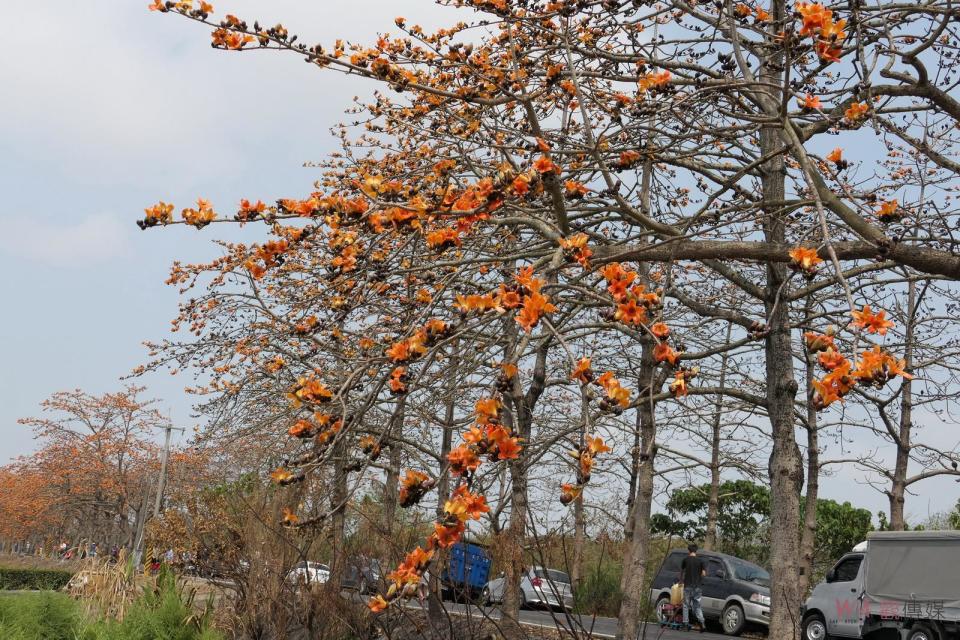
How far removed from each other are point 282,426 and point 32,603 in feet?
14.2

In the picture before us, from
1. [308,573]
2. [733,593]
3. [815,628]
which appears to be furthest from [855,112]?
[733,593]

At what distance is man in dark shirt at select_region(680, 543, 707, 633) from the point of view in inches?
564

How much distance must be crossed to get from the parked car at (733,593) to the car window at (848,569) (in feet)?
6.30

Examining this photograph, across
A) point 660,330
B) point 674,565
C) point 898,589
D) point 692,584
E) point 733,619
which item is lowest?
point 733,619

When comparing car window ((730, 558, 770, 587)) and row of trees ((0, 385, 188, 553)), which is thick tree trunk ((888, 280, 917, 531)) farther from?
row of trees ((0, 385, 188, 553))

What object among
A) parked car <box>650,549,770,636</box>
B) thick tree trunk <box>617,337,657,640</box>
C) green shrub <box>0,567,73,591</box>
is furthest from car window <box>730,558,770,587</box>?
green shrub <box>0,567,73,591</box>

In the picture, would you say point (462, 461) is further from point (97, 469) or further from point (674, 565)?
point (97, 469)

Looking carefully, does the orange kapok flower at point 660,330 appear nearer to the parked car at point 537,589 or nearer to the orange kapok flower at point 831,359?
the orange kapok flower at point 831,359

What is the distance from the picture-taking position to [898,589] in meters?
11.8

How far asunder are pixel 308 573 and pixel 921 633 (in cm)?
870

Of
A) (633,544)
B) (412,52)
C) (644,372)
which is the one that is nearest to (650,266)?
(644,372)

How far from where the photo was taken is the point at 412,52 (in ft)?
22.2

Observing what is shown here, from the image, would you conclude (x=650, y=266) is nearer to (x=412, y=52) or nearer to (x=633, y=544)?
(x=633, y=544)

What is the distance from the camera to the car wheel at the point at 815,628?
13555mm
